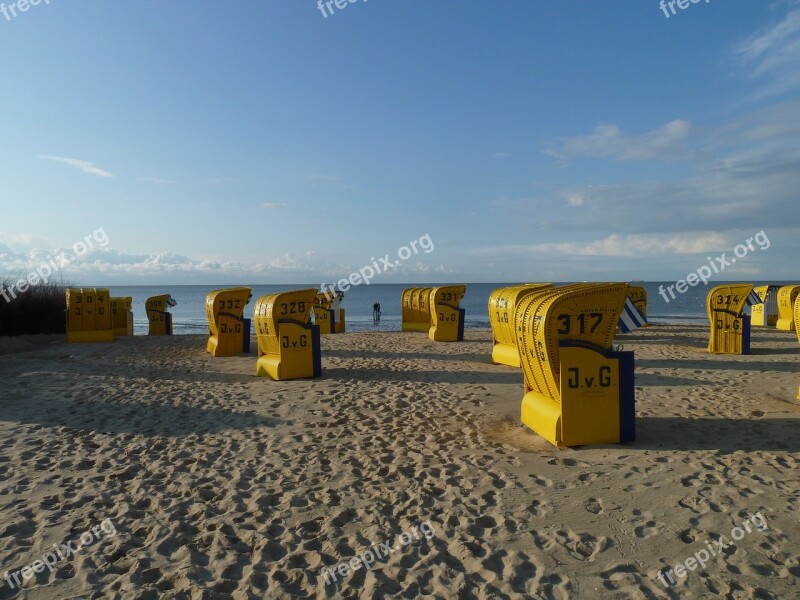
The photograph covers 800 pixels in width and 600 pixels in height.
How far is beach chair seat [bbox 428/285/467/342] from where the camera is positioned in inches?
667

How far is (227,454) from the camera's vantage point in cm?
590

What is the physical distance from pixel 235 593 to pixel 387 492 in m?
1.72

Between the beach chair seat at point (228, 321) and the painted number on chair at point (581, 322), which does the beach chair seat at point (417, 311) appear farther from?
the painted number on chair at point (581, 322)

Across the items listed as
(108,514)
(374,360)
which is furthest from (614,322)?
(374,360)

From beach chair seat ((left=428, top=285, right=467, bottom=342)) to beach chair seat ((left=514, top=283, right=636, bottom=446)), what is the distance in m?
11.0

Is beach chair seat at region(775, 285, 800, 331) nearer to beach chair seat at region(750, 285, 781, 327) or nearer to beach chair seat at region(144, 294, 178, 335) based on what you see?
beach chair seat at region(750, 285, 781, 327)

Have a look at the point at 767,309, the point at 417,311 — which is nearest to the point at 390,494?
the point at 417,311

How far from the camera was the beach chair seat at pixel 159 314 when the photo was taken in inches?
843

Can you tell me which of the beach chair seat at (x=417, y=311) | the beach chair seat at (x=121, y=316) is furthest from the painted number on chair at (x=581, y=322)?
the beach chair seat at (x=121, y=316)

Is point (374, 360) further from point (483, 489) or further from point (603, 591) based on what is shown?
point (603, 591)

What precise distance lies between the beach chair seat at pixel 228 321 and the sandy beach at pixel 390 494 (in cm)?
445

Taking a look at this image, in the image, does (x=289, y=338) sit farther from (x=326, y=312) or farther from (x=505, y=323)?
(x=326, y=312)

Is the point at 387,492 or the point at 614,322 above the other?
the point at 614,322

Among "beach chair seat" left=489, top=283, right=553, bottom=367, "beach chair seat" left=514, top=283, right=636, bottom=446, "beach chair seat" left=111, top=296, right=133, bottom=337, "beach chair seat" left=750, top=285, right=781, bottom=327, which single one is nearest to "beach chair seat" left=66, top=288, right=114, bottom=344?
"beach chair seat" left=111, top=296, right=133, bottom=337
